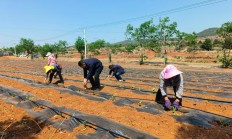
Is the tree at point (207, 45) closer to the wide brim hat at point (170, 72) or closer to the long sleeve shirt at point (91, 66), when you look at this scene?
the long sleeve shirt at point (91, 66)

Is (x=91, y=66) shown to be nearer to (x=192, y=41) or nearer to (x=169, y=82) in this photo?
(x=169, y=82)

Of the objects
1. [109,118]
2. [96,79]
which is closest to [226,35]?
[96,79]

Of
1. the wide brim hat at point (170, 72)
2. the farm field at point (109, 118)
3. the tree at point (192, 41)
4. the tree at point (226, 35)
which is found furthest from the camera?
the tree at point (192, 41)

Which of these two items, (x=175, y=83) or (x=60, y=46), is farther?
(x=60, y=46)

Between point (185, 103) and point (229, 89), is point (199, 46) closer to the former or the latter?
point (229, 89)

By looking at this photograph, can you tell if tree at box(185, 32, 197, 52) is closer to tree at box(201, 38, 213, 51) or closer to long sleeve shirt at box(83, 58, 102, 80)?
tree at box(201, 38, 213, 51)

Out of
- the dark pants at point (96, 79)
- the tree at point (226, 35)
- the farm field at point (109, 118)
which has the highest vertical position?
the tree at point (226, 35)

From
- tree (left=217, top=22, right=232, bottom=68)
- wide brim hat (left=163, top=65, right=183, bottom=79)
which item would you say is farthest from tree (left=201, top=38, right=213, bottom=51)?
wide brim hat (left=163, top=65, right=183, bottom=79)

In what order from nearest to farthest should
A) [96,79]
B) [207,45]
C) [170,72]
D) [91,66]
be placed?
1. [170,72]
2. [91,66]
3. [96,79]
4. [207,45]

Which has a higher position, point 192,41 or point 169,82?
point 192,41

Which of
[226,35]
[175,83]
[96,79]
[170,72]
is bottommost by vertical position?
[96,79]

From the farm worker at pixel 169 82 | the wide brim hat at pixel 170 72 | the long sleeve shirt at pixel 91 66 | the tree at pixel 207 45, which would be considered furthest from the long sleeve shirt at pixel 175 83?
the tree at pixel 207 45

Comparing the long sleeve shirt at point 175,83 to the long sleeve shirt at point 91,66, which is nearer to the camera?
the long sleeve shirt at point 175,83

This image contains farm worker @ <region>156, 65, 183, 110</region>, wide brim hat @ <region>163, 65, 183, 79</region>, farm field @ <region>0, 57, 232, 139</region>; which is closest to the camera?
farm field @ <region>0, 57, 232, 139</region>
